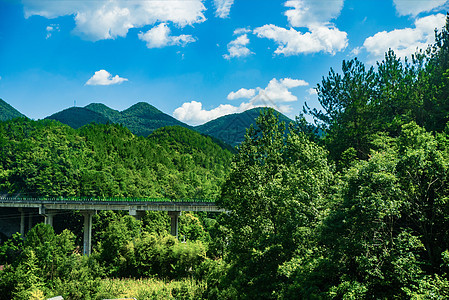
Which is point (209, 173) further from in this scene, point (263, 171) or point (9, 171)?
point (263, 171)

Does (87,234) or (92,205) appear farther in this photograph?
(87,234)

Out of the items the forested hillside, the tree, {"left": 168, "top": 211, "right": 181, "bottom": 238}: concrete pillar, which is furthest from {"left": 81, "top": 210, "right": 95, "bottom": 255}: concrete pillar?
the tree

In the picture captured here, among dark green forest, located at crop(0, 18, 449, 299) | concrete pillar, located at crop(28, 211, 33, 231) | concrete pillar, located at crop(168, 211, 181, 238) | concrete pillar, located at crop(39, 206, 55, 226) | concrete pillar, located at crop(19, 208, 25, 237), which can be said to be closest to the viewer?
dark green forest, located at crop(0, 18, 449, 299)

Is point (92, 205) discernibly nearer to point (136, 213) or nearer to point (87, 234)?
point (87, 234)

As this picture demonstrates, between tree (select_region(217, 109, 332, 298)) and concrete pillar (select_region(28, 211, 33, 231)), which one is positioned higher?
tree (select_region(217, 109, 332, 298))

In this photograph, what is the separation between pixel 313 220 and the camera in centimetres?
1591

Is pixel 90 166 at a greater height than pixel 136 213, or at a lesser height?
greater

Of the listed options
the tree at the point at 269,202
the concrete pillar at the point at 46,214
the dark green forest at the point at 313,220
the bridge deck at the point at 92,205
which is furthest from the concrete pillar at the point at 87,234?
the tree at the point at 269,202

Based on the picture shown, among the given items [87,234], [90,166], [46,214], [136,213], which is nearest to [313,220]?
[136,213]

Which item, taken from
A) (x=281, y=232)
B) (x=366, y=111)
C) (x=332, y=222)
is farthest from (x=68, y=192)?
(x=332, y=222)

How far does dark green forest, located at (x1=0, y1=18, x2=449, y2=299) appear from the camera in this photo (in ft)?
39.1

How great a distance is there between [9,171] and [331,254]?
6799 centimetres

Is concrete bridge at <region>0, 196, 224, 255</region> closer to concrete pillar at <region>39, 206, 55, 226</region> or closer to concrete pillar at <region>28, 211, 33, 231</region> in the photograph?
concrete pillar at <region>39, 206, 55, 226</region>

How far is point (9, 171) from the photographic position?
65.4 metres
